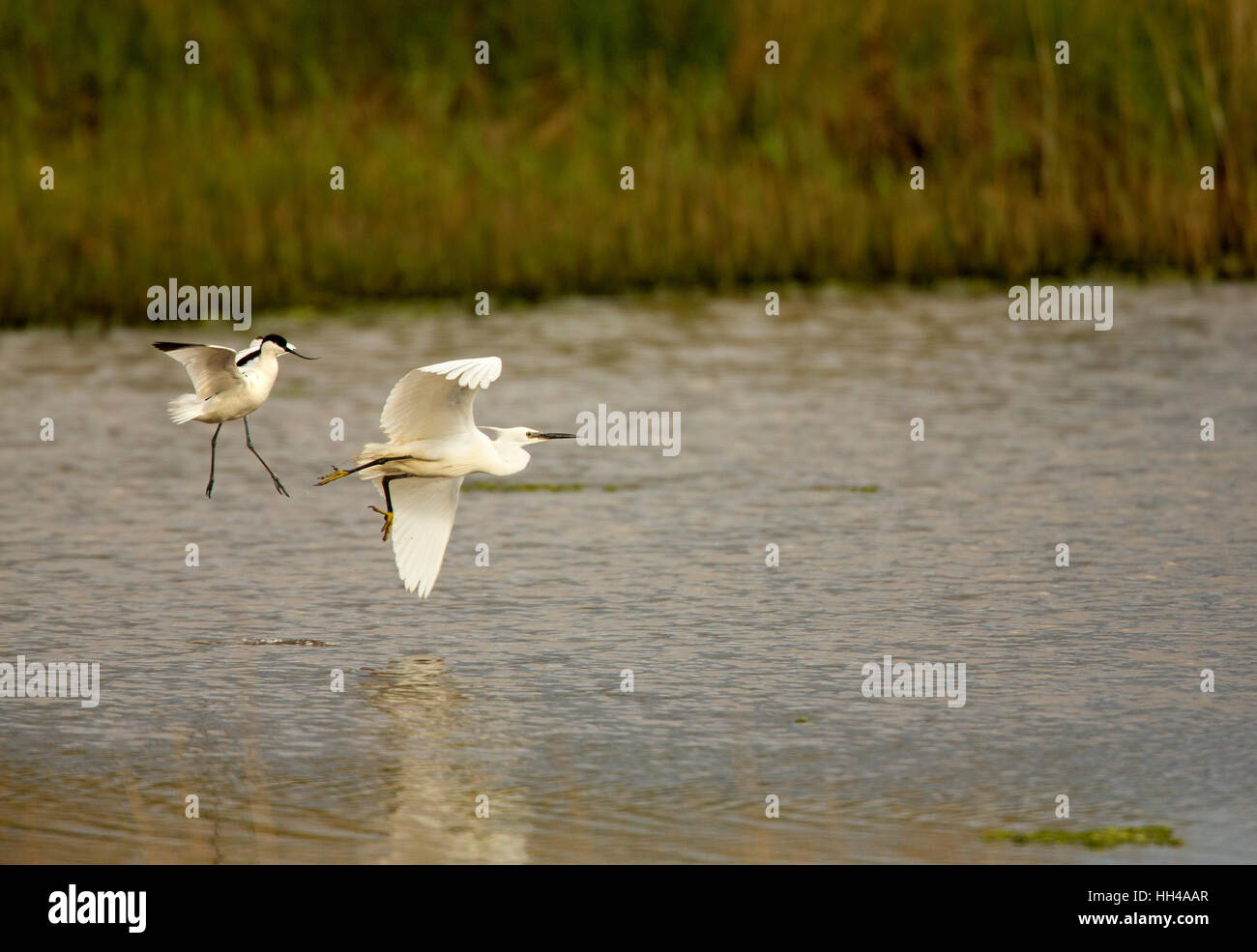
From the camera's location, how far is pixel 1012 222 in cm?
1659

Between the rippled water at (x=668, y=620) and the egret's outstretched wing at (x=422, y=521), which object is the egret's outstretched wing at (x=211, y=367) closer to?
the egret's outstretched wing at (x=422, y=521)

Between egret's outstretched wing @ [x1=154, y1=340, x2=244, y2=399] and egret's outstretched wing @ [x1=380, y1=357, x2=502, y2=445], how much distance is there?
482 millimetres

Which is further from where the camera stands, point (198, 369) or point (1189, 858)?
point (198, 369)

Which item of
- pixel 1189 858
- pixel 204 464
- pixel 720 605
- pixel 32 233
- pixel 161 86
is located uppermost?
pixel 161 86

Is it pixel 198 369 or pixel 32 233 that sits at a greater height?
pixel 32 233

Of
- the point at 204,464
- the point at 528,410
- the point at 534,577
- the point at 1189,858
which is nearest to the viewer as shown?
the point at 1189,858

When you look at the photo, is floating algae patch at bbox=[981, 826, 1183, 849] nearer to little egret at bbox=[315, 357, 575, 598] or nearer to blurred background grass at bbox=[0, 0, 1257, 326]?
little egret at bbox=[315, 357, 575, 598]

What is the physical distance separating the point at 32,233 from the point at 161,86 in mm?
3870

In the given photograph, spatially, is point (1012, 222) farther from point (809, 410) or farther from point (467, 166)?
point (809, 410)

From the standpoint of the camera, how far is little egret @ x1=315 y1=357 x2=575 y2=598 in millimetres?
7086

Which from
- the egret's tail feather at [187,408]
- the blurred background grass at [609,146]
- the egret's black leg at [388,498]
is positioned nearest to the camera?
the egret's tail feather at [187,408]

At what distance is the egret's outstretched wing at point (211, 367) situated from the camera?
700 centimetres

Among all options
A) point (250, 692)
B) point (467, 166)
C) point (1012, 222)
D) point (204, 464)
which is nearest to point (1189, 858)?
point (250, 692)

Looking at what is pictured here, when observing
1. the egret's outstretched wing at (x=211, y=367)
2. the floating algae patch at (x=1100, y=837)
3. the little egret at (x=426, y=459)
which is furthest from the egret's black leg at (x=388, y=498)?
the floating algae patch at (x=1100, y=837)
